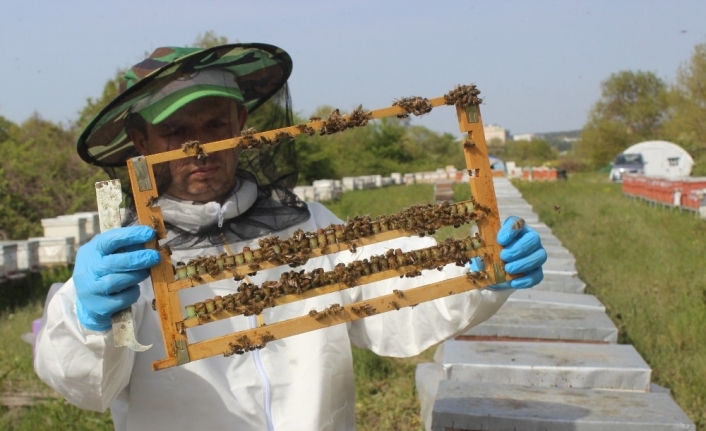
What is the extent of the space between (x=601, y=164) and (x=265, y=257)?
48.4m

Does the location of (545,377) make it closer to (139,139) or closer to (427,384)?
(427,384)

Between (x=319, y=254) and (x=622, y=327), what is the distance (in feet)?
15.4

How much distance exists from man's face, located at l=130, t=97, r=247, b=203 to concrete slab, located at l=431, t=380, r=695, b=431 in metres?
1.43

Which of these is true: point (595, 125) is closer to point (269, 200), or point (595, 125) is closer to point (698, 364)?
point (698, 364)

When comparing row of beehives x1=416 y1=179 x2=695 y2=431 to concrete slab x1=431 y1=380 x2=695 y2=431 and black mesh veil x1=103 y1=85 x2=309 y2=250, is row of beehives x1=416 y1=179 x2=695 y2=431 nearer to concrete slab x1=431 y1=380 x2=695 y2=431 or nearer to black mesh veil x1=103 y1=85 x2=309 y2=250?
concrete slab x1=431 y1=380 x2=695 y2=431

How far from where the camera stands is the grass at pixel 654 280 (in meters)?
4.90

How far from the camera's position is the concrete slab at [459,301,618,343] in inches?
156

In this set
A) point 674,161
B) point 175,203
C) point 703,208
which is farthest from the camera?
point 674,161

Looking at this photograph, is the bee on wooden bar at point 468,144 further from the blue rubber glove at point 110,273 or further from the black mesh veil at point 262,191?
the blue rubber glove at point 110,273

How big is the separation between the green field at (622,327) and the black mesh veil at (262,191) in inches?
97.6

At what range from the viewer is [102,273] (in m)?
1.79

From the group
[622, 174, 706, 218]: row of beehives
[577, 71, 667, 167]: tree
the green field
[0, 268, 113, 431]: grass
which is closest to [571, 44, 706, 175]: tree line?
[577, 71, 667, 167]: tree

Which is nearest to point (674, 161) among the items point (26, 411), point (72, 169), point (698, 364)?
point (72, 169)

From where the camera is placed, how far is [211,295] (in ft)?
6.98
